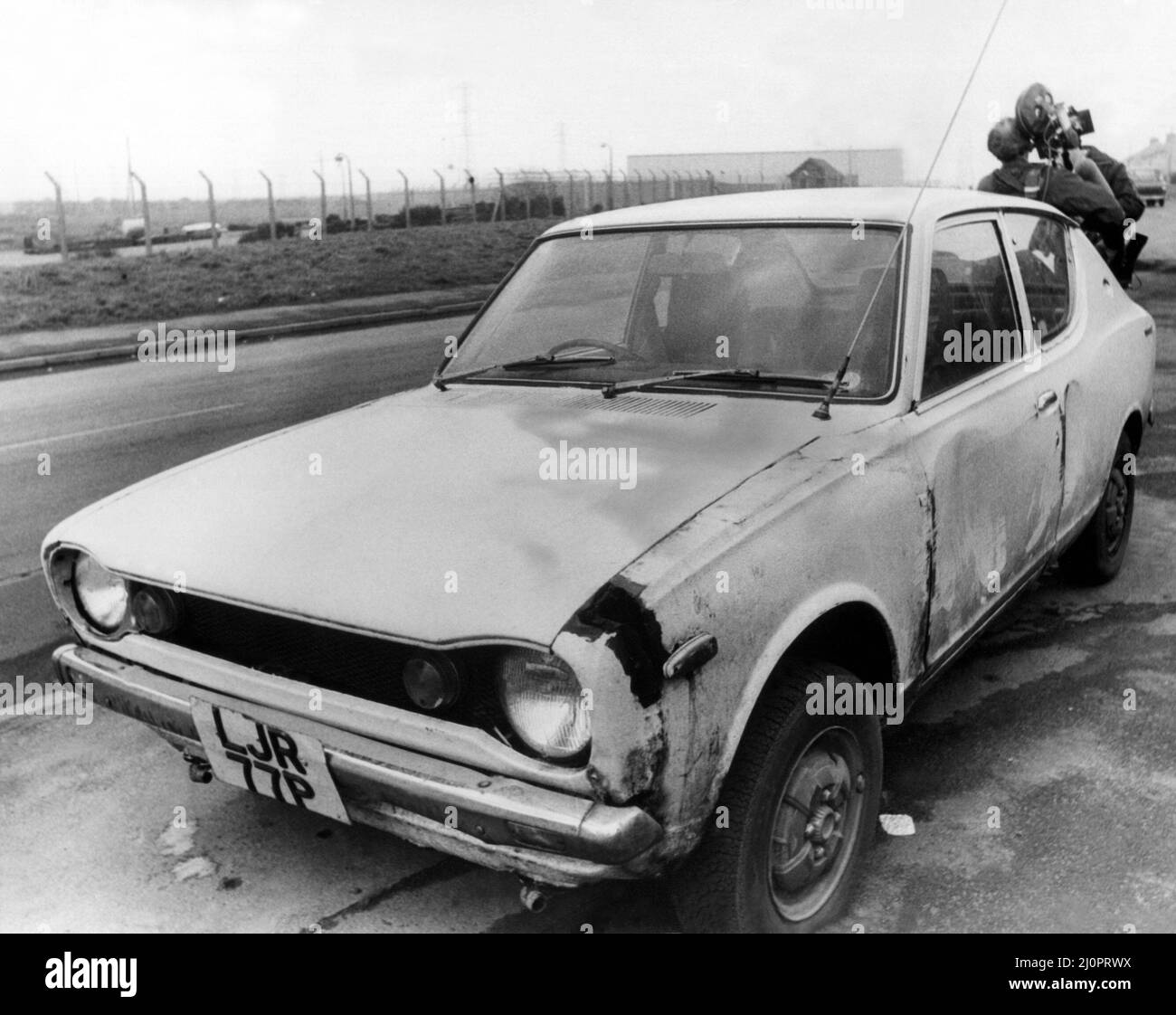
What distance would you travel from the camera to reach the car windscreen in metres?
3.17

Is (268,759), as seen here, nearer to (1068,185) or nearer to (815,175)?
(1068,185)

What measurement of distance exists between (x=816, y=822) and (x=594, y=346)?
1.58 m

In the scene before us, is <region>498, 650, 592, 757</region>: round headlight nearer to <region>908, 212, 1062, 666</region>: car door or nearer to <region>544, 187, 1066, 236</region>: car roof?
<region>908, 212, 1062, 666</region>: car door

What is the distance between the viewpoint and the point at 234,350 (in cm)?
1370

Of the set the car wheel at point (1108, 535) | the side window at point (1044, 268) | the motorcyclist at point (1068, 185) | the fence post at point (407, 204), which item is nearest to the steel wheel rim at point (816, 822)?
the side window at point (1044, 268)

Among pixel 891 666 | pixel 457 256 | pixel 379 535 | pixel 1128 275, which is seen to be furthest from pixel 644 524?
pixel 457 256

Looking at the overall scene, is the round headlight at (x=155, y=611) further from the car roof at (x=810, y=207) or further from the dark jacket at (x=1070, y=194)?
the dark jacket at (x=1070, y=194)

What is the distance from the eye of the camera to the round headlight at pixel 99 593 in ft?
9.45

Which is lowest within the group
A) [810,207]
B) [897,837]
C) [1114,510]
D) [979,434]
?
[897,837]

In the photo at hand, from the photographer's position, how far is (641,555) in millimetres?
2244

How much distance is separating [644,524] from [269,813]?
1.56m

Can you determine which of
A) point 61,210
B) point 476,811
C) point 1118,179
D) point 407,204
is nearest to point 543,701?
point 476,811

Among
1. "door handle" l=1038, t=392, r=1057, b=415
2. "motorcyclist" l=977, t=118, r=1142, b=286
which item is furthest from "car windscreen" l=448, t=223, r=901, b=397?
"motorcyclist" l=977, t=118, r=1142, b=286

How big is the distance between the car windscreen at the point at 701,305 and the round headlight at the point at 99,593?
4.23 ft
